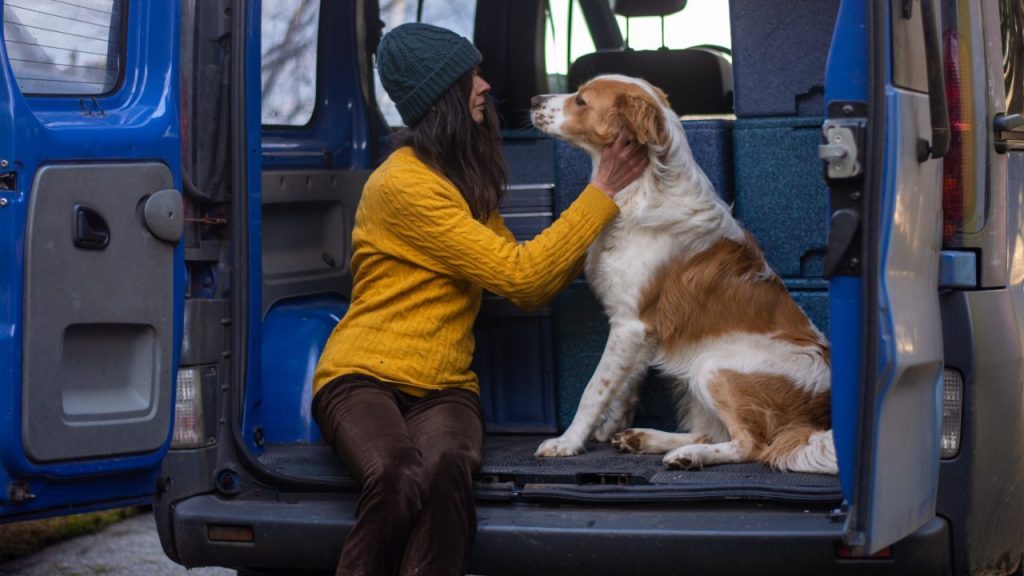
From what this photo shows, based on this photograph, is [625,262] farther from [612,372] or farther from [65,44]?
[65,44]

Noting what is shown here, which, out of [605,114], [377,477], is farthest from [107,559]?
[605,114]

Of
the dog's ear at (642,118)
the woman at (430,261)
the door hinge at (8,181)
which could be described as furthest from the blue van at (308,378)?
the dog's ear at (642,118)

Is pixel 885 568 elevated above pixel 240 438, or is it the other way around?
pixel 240 438

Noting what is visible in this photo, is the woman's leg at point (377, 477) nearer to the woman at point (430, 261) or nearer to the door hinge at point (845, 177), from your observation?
the woman at point (430, 261)

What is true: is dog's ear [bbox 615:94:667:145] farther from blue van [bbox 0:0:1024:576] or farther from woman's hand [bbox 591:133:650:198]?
→ blue van [bbox 0:0:1024:576]

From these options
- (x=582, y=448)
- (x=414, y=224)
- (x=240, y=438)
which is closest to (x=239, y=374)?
(x=240, y=438)

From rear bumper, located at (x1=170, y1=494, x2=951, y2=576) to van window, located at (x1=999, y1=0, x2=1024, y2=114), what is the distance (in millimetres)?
1182

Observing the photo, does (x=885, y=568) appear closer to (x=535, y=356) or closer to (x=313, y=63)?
(x=535, y=356)

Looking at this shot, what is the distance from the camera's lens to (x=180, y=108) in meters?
3.37

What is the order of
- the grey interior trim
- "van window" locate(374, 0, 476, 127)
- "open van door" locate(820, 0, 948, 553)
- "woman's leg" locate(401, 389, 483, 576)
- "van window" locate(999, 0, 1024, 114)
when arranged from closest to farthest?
"open van door" locate(820, 0, 948, 553) < "woman's leg" locate(401, 389, 483, 576) < "van window" locate(999, 0, 1024, 114) < the grey interior trim < "van window" locate(374, 0, 476, 127)

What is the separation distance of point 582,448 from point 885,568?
1.16m

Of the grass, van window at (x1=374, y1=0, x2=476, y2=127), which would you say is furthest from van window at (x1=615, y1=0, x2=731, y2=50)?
the grass

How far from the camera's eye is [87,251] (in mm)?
3055

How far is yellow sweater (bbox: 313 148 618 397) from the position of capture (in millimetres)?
3682
